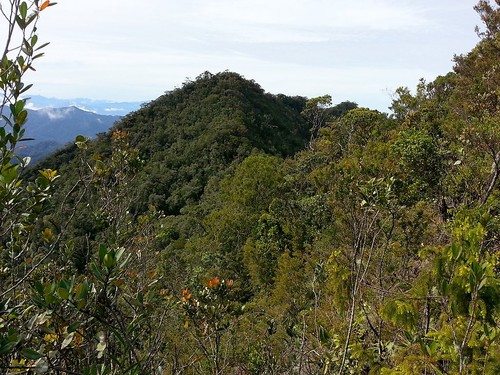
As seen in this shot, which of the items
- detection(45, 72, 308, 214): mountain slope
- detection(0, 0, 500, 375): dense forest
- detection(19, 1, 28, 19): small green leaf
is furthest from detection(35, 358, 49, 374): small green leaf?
detection(45, 72, 308, 214): mountain slope

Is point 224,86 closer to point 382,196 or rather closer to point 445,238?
point 445,238

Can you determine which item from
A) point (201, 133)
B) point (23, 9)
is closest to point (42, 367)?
point (23, 9)

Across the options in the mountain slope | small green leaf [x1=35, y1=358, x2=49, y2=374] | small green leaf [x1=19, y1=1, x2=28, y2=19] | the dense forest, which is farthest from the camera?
the mountain slope

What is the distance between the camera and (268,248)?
17.0m

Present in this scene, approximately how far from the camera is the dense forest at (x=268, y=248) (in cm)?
196

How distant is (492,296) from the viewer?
2.64 metres

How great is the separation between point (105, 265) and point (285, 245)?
15996mm

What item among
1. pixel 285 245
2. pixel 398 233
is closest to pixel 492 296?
pixel 398 233

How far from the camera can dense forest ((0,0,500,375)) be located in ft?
6.43

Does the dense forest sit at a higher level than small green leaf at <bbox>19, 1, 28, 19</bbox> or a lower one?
lower

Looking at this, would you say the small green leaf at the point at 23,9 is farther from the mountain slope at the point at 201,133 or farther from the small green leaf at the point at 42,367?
the mountain slope at the point at 201,133

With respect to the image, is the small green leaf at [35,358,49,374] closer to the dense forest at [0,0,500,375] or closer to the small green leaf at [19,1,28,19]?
the dense forest at [0,0,500,375]

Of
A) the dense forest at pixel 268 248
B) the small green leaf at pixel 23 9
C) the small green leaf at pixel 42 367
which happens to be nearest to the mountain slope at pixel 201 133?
the dense forest at pixel 268 248

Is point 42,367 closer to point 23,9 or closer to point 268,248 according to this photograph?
point 23,9
